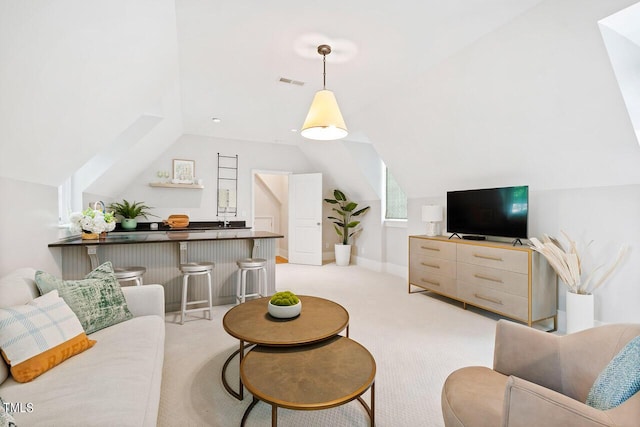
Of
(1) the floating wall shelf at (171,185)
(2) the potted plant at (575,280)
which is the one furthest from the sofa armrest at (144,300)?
(1) the floating wall shelf at (171,185)

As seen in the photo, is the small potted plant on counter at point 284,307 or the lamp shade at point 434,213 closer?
the small potted plant on counter at point 284,307

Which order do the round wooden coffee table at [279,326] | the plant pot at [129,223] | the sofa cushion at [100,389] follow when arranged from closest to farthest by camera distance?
the sofa cushion at [100,389] → the round wooden coffee table at [279,326] → the plant pot at [129,223]

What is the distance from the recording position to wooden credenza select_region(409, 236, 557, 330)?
2.93 m

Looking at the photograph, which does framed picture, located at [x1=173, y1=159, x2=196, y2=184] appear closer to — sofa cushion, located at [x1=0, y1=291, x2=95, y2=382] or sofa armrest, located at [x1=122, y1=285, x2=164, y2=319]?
sofa armrest, located at [x1=122, y1=285, x2=164, y2=319]

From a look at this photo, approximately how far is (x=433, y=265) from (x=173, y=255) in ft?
10.8

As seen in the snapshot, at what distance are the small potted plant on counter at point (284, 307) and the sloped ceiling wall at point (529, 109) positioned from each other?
2.61 metres

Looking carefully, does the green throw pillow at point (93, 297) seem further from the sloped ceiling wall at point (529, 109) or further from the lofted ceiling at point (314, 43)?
the sloped ceiling wall at point (529, 109)

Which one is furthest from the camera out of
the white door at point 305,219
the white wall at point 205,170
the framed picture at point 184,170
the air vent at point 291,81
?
the white door at point 305,219

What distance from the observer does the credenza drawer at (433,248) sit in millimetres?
3785

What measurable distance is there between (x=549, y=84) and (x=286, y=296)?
2720 mm

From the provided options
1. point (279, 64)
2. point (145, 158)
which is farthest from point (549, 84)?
point (145, 158)

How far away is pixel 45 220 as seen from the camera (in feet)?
8.44

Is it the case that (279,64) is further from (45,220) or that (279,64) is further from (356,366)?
(356,366)

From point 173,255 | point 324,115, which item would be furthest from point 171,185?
point 324,115
